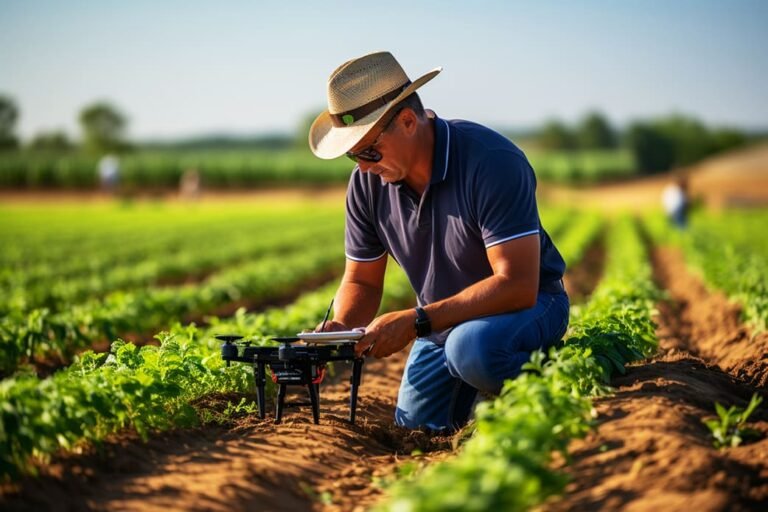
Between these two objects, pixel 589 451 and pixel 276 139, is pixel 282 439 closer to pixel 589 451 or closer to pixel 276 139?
pixel 589 451

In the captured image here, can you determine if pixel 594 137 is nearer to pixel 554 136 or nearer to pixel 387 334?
pixel 554 136

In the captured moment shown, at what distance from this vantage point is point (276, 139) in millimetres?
147500

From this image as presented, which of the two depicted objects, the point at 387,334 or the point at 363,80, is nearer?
the point at 387,334

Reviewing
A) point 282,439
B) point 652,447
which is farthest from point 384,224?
point 652,447

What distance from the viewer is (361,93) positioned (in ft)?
15.8

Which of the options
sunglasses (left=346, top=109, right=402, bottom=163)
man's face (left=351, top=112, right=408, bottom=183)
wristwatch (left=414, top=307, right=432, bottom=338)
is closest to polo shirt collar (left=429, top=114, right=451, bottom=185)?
man's face (left=351, top=112, right=408, bottom=183)

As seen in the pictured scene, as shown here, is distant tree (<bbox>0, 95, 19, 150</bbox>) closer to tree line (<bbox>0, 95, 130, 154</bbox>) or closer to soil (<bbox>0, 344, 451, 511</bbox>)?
tree line (<bbox>0, 95, 130, 154</bbox>)

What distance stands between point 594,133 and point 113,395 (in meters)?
98.4

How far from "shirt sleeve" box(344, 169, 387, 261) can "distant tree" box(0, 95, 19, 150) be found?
96.7 metres

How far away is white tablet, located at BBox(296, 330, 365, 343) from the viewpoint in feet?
14.8

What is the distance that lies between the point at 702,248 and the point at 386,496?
13570 millimetres

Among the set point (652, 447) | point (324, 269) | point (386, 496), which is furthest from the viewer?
point (324, 269)

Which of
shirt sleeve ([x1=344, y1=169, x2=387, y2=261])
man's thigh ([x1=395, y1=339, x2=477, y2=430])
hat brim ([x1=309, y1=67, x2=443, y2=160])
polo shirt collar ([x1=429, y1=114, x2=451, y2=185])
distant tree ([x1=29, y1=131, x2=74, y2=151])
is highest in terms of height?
distant tree ([x1=29, y1=131, x2=74, y2=151])

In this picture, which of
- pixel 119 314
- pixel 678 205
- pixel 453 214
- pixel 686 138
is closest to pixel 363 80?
pixel 453 214
